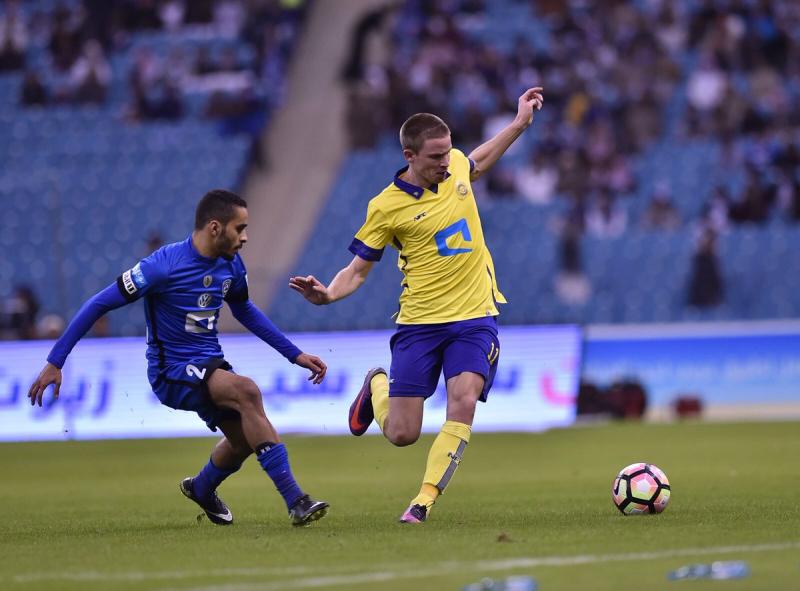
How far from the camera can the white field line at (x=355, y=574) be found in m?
6.18

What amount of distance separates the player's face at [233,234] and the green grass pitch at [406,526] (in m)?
1.67

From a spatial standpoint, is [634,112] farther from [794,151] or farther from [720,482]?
[720,482]

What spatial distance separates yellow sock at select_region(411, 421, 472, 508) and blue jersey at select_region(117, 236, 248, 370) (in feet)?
4.80

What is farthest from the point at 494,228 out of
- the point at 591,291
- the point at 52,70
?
the point at 52,70

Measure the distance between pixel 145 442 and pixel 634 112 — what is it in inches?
488

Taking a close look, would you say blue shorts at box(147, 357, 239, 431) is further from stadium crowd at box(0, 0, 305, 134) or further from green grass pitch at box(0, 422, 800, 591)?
stadium crowd at box(0, 0, 305, 134)

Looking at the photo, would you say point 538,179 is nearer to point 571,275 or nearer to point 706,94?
point 571,275

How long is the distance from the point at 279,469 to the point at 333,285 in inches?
47.3

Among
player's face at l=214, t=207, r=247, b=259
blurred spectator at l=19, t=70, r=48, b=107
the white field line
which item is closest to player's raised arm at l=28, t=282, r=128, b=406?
player's face at l=214, t=207, r=247, b=259

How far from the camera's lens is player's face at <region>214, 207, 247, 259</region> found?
8.70 metres

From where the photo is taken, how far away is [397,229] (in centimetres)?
909

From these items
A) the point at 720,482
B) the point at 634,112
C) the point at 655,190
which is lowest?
the point at 720,482

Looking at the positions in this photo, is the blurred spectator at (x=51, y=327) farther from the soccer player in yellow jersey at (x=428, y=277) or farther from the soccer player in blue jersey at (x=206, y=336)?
the soccer player in yellow jersey at (x=428, y=277)

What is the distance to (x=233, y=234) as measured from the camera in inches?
343
